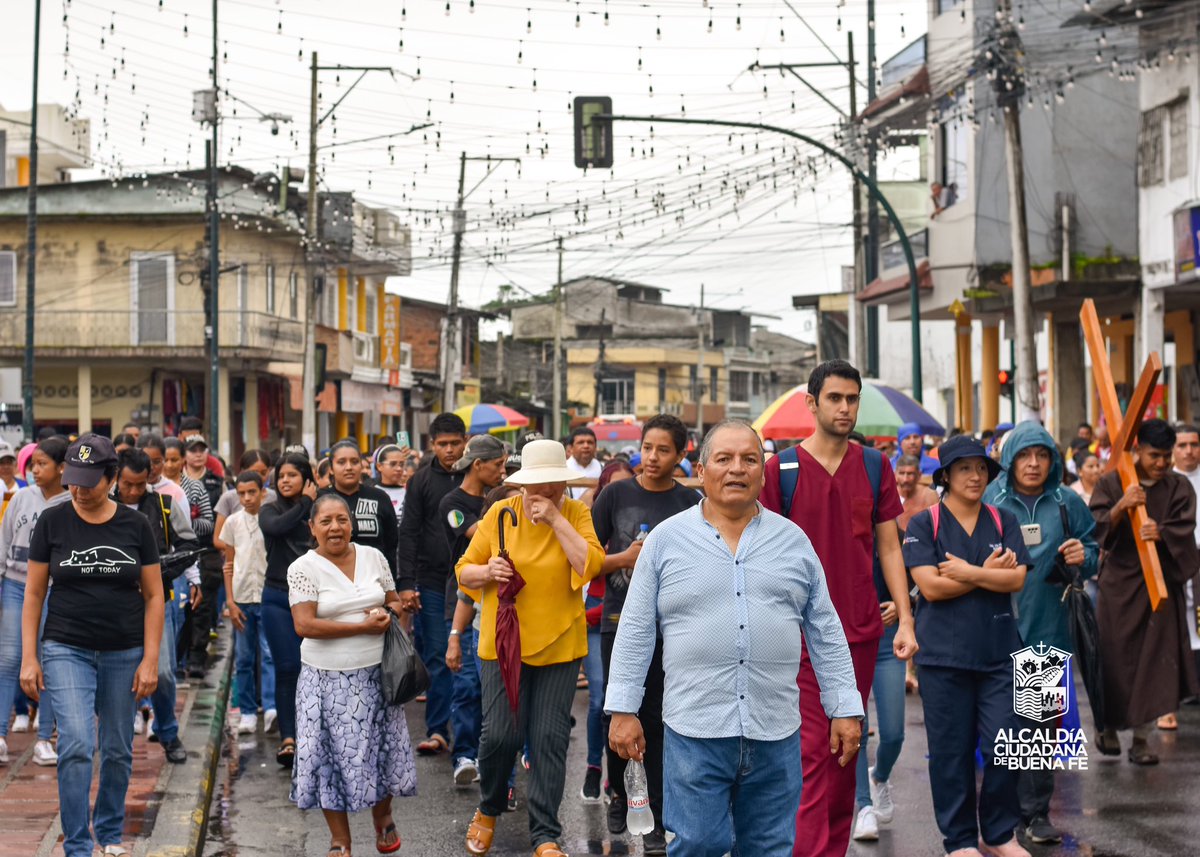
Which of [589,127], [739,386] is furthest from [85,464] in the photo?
[739,386]

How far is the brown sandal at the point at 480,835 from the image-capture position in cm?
789

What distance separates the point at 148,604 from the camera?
25.1ft

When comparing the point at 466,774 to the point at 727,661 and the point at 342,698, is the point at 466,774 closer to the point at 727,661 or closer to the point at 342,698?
the point at 342,698

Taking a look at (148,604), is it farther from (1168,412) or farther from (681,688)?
(1168,412)

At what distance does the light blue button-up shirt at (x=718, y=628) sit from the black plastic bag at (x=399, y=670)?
2664 mm

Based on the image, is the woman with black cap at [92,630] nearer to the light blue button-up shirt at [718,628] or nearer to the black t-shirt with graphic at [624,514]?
the black t-shirt with graphic at [624,514]

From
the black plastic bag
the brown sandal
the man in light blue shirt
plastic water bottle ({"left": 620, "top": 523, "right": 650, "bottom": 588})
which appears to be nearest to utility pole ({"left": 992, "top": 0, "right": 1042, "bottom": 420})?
plastic water bottle ({"left": 620, "top": 523, "right": 650, "bottom": 588})

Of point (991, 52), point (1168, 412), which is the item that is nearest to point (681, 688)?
point (991, 52)

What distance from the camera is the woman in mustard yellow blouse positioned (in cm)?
784

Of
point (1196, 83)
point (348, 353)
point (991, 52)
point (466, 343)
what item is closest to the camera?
point (991, 52)

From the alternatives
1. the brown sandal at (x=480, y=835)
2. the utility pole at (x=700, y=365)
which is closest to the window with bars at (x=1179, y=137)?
the brown sandal at (x=480, y=835)

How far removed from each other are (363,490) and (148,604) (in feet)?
10.3

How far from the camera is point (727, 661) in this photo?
5383mm

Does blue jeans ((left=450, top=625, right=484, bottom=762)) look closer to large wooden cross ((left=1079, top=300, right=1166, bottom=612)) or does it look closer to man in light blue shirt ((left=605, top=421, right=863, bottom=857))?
large wooden cross ((left=1079, top=300, right=1166, bottom=612))
